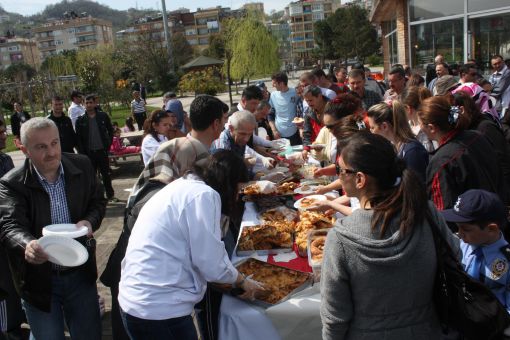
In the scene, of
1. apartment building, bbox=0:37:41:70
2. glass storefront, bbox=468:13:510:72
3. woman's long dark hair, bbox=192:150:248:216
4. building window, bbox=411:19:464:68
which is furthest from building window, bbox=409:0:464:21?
apartment building, bbox=0:37:41:70

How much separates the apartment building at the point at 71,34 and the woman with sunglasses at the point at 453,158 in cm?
11998

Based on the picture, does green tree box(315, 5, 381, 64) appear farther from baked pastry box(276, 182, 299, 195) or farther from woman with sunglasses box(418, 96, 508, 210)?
woman with sunglasses box(418, 96, 508, 210)

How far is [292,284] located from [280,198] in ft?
4.77

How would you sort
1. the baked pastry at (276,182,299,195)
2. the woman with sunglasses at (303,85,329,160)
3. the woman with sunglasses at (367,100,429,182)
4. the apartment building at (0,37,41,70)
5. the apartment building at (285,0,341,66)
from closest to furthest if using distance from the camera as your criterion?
1. the woman with sunglasses at (367,100,429,182)
2. the baked pastry at (276,182,299,195)
3. the woman with sunglasses at (303,85,329,160)
4. the apartment building at (285,0,341,66)
5. the apartment building at (0,37,41,70)

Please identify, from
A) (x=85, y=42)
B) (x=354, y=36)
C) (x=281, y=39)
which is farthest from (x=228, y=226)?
(x=85, y=42)

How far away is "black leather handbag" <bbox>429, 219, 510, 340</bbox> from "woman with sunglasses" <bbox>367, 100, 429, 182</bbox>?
1.37 m

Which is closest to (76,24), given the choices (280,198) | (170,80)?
(170,80)

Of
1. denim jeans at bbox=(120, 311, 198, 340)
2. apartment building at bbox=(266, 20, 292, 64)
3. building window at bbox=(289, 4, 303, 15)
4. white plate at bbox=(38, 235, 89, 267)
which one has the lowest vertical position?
denim jeans at bbox=(120, 311, 198, 340)

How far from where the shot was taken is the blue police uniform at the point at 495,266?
2020 mm

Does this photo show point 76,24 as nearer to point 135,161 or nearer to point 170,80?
point 170,80

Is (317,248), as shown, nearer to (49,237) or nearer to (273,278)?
(273,278)

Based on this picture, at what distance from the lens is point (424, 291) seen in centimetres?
160

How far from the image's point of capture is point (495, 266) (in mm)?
2070

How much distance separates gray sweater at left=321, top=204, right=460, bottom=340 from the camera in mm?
1534
